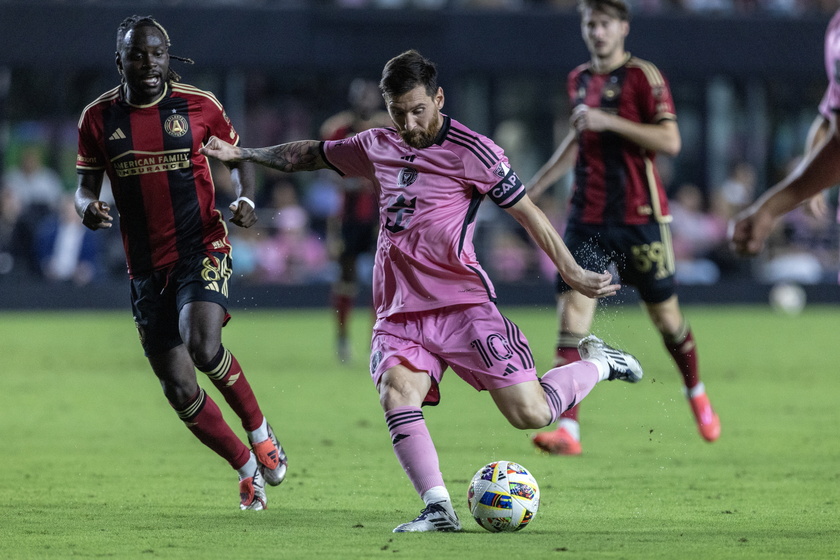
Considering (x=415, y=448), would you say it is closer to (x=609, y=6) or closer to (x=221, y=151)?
(x=221, y=151)

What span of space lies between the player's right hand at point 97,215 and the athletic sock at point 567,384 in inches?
82.0

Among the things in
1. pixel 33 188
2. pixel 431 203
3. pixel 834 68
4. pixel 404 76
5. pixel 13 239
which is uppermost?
pixel 834 68

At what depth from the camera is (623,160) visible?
8211 mm

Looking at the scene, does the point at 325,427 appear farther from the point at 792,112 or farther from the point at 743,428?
the point at 792,112

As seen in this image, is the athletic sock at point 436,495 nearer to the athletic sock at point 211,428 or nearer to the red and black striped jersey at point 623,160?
the athletic sock at point 211,428

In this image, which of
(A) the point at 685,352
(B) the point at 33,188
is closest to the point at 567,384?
(A) the point at 685,352

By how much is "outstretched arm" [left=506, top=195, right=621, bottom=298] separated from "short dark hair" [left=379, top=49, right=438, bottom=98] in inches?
25.4

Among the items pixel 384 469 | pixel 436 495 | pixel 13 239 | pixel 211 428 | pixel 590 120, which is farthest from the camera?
pixel 13 239

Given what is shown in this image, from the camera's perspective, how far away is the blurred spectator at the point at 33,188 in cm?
2038

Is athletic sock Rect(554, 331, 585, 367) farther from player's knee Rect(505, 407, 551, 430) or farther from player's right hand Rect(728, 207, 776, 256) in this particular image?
player's right hand Rect(728, 207, 776, 256)

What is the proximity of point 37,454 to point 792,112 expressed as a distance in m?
19.1

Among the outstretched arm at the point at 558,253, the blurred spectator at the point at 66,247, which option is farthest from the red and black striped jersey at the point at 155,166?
the blurred spectator at the point at 66,247

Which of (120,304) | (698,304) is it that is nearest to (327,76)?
(120,304)

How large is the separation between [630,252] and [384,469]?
204 centimetres
